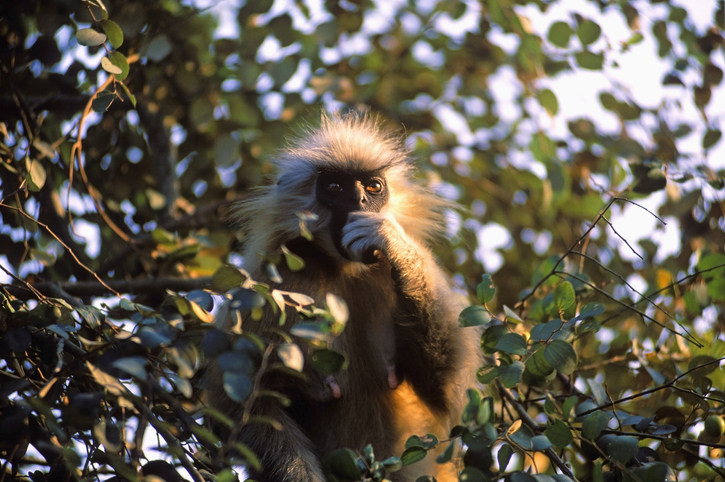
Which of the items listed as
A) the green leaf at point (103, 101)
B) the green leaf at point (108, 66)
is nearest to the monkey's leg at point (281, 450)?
the green leaf at point (103, 101)

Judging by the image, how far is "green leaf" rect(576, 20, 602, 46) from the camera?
348cm

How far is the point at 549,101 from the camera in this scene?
12.3 ft

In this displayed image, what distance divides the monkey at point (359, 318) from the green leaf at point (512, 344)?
0.86m

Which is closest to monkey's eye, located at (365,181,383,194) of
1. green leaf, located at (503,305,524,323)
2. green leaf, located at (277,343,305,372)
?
green leaf, located at (503,305,524,323)

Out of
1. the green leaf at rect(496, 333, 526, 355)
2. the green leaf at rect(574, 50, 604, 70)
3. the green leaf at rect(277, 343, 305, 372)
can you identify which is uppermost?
the green leaf at rect(277, 343, 305, 372)

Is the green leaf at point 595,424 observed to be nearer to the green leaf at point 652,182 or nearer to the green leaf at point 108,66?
the green leaf at point 652,182

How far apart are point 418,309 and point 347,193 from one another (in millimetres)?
814

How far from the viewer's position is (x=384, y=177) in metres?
3.50

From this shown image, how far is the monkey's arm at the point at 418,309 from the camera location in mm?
2797

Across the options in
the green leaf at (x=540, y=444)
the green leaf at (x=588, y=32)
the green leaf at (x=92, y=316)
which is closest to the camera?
the green leaf at (x=540, y=444)

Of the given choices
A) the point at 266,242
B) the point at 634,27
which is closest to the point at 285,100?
the point at 266,242

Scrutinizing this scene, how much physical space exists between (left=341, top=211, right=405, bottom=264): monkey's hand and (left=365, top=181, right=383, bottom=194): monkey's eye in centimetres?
50

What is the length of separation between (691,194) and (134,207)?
3591 millimetres

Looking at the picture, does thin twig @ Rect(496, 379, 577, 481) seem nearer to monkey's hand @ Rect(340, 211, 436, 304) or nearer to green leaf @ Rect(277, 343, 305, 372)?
monkey's hand @ Rect(340, 211, 436, 304)
